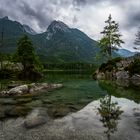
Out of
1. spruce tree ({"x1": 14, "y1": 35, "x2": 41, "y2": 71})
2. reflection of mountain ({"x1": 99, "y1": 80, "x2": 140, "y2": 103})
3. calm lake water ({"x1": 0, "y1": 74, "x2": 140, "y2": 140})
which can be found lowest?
calm lake water ({"x1": 0, "y1": 74, "x2": 140, "y2": 140})

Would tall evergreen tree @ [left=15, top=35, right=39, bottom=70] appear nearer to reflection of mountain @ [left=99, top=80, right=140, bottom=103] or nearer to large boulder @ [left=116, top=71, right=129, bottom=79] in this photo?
large boulder @ [left=116, top=71, right=129, bottom=79]

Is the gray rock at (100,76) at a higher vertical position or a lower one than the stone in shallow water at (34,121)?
higher

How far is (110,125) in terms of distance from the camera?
15523 millimetres

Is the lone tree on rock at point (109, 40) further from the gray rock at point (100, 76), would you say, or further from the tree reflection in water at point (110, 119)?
the tree reflection in water at point (110, 119)

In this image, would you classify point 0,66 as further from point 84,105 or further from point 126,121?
point 126,121

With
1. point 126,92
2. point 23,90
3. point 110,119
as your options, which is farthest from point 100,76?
point 110,119

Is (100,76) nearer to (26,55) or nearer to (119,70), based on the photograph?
(119,70)

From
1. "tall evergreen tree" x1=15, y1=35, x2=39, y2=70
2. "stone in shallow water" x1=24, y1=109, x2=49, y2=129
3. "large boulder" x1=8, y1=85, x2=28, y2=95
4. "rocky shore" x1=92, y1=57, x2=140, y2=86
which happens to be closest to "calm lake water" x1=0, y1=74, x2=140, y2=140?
"stone in shallow water" x1=24, y1=109, x2=49, y2=129

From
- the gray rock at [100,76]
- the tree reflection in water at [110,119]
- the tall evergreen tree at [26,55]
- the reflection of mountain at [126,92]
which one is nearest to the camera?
the tree reflection in water at [110,119]

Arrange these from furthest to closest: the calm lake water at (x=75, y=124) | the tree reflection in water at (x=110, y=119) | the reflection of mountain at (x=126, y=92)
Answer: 1. the reflection of mountain at (x=126, y=92)
2. the tree reflection in water at (x=110, y=119)
3. the calm lake water at (x=75, y=124)

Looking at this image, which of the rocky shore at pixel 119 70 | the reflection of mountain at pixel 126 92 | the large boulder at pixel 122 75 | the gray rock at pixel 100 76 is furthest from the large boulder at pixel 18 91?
the gray rock at pixel 100 76

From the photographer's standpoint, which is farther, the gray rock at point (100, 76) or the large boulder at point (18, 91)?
the gray rock at point (100, 76)

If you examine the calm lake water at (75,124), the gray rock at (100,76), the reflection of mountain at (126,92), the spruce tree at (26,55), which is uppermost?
the spruce tree at (26,55)

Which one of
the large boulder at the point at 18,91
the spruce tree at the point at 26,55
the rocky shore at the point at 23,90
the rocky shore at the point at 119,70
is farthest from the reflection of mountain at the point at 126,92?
the spruce tree at the point at 26,55
